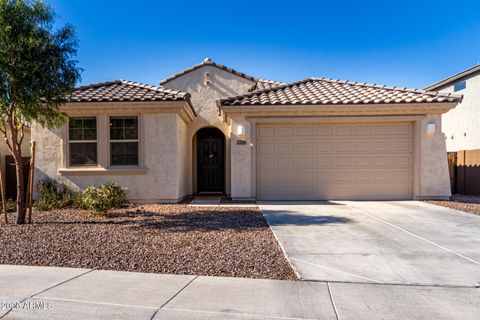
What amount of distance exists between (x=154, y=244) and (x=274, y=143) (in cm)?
650

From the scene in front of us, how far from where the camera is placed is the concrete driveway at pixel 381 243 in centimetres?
437

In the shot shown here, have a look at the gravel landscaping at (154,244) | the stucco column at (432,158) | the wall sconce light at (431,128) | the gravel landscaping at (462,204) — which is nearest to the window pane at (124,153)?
the gravel landscaping at (154,244)

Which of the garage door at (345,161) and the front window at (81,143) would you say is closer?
the front window at (81,143)

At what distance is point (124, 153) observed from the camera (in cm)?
1088

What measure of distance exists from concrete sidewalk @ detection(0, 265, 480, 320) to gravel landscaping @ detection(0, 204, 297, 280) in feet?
1.44

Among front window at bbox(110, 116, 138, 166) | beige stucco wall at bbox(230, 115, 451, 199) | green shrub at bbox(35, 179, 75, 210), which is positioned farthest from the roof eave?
green shrub at bbox(35, 179, 75, 210)

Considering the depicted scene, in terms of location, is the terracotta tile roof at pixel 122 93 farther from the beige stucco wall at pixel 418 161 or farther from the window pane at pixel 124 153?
the beige stucco wall at pixel 418 161

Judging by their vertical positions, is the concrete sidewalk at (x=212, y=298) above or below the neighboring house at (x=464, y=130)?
below

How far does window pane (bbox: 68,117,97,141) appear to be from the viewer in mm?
Answer: 10766

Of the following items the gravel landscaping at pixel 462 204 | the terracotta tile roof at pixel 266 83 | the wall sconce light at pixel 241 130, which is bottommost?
the gravel landscaping at pixel 462 204

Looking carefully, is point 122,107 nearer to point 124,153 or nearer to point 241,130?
point 124,153

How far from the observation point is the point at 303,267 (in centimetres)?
462

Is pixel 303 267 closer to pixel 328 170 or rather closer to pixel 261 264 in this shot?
pixel 261 264

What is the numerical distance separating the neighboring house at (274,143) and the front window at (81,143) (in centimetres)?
3
